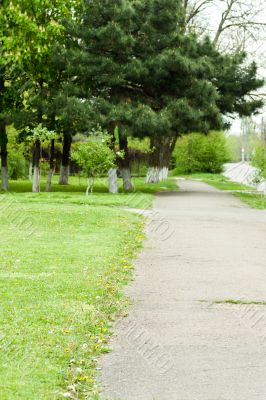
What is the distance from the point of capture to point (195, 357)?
19.0 ft

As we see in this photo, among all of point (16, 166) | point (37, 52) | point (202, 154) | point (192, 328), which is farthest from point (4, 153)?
point (202, 154)

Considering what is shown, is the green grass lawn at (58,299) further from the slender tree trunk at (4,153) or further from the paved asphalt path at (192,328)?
the slender tree trunk at (4,153)

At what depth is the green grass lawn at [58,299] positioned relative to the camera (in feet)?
16.7

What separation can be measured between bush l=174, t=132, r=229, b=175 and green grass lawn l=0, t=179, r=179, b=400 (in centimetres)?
4814

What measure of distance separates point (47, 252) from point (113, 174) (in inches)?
782

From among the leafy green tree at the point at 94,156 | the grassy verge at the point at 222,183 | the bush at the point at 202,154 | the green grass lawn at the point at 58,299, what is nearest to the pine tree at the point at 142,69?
the leafy green tree at the point at 94,156

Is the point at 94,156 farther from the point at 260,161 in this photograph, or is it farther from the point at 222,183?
the point at 222,183

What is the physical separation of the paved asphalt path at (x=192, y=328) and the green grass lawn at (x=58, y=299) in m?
0.27

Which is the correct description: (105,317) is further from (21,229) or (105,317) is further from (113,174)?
(113,174)

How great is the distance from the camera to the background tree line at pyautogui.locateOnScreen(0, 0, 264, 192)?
28797 mm

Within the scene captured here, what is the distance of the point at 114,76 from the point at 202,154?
37.5 metres

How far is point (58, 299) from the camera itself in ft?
25.9

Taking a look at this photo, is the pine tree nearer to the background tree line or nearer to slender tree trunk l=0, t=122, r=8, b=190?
the background tree line

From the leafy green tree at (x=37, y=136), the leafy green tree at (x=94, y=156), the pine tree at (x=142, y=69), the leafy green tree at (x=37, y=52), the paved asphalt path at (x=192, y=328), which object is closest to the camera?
the paved asphalt path at (x=192, y=328)
